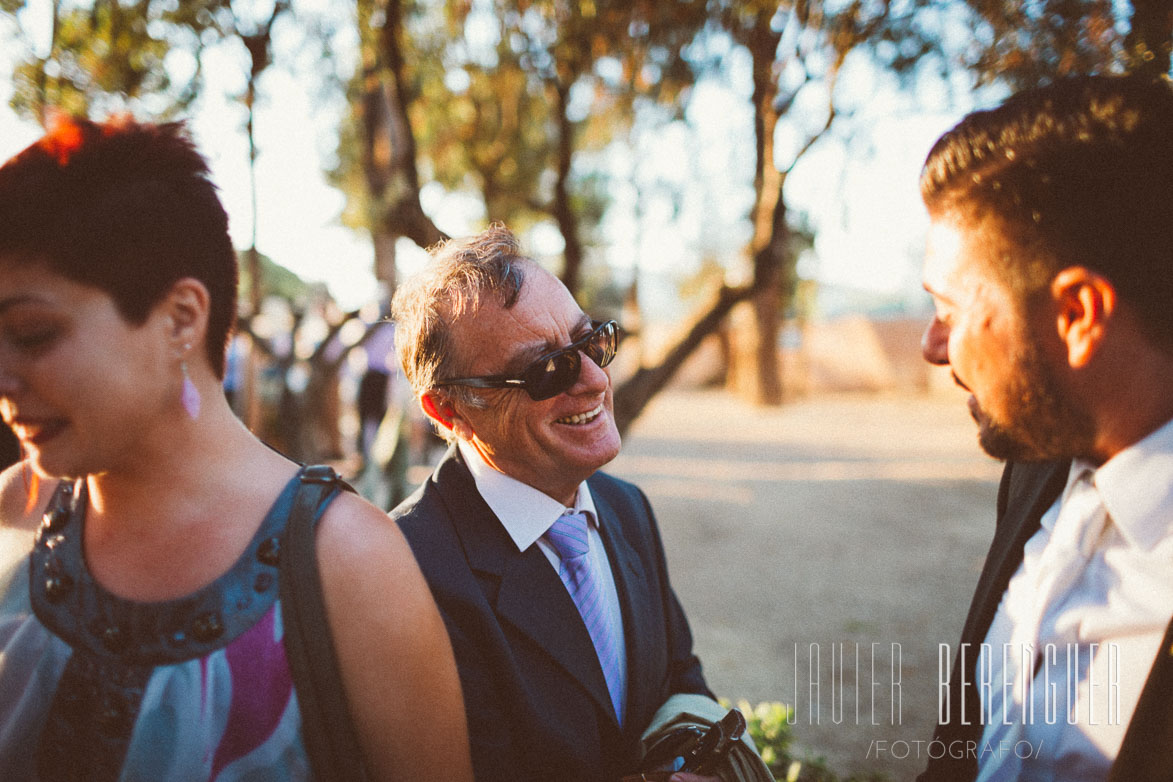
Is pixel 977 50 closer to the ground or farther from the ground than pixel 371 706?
farther from the ground

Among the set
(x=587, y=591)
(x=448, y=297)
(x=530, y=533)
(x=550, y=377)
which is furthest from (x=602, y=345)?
(x=587, y=591)

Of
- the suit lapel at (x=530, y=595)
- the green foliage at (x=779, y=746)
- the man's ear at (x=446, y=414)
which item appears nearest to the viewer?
the suit lapel at (x=530, y=595)

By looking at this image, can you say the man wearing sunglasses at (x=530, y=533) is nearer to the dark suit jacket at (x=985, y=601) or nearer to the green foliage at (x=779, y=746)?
the green foliage at (x=779, y=746)

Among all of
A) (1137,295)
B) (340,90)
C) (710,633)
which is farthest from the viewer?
(340,90)

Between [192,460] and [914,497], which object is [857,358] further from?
[192,460]

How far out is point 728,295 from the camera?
5.04 meters

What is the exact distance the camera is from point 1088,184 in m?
1.32

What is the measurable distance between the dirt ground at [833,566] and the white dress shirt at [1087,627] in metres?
2.64

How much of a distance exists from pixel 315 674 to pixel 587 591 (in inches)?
34.5

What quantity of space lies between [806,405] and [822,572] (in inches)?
702

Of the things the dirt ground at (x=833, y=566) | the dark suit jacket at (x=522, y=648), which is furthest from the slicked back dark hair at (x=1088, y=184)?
the dirt ground at (x=833, y=566)

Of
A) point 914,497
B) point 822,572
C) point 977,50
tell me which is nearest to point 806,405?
point 914,497

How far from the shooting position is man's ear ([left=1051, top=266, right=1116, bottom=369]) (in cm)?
132

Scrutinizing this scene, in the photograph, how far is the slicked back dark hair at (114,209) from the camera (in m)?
1.19
